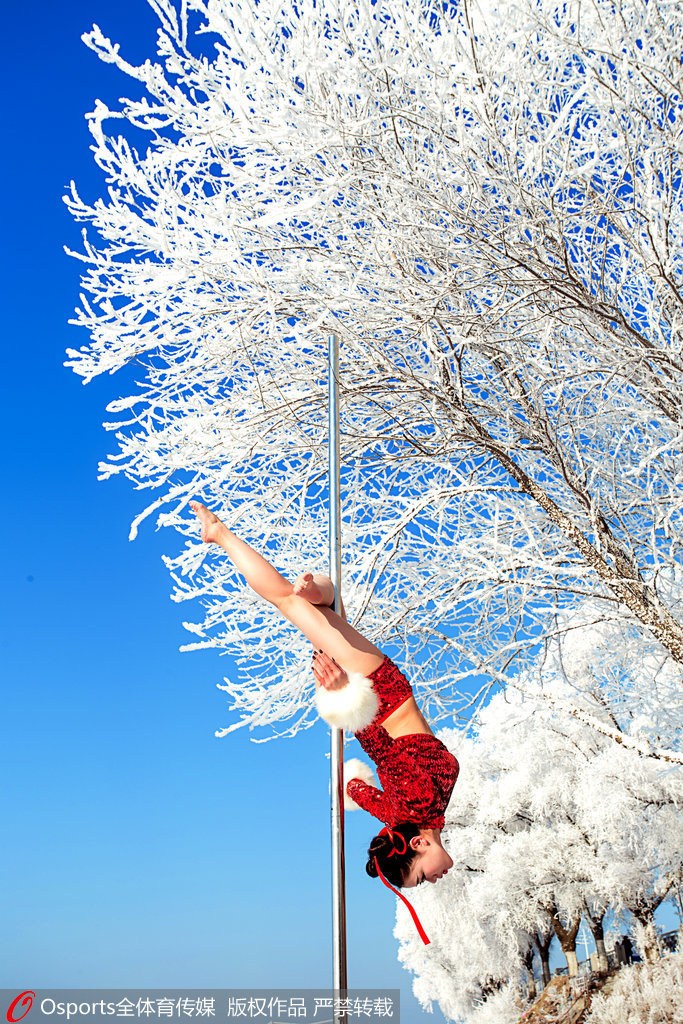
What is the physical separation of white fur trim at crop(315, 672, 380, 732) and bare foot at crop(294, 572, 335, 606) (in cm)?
28

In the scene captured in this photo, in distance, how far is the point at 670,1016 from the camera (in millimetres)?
10641

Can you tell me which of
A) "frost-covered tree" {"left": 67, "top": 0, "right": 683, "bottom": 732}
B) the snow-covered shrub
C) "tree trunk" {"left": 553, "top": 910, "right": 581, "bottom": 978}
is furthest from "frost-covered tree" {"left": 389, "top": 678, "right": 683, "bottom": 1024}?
"frost-covered tree" {"left": 67, "top": 0, "right": 683, "bottom": 732}

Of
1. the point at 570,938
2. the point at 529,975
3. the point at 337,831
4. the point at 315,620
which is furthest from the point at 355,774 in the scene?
the point at 529,975

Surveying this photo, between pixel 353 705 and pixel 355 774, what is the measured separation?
0.43 m

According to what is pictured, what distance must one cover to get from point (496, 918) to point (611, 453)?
11.1m

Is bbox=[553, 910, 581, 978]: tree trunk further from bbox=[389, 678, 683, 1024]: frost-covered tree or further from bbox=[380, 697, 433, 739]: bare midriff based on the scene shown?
bbox=[380, 697, 433, 739]: bare midriff

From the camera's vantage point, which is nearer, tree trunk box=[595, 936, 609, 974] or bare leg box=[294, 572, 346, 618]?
bare leg box=[294, 572, 346, 618]

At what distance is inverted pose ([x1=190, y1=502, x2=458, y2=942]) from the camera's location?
3.43 meters

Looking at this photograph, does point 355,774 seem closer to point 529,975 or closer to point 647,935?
point 647,935

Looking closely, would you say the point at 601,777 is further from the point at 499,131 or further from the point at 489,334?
the point at 499,131

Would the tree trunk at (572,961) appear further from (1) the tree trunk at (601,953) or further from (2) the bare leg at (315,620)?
(2) the bare leg at (315,620)

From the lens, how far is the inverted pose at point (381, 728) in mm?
3430

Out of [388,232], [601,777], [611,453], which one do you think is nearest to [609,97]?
[388,232]

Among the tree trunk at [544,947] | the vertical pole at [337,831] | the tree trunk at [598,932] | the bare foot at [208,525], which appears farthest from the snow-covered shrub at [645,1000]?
the bare foot at [208,525]
